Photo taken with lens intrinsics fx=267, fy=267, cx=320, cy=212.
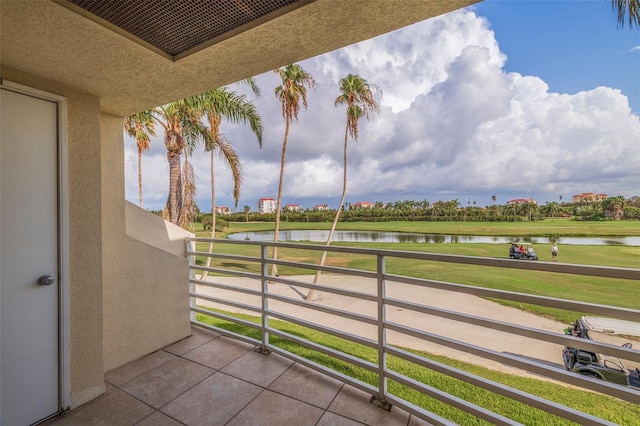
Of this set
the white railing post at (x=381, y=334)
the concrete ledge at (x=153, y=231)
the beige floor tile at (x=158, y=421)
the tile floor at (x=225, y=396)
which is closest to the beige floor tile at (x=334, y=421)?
the tile floor at (x=225, y=396)

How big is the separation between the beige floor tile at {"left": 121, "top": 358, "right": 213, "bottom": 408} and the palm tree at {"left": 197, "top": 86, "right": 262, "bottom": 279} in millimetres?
5430

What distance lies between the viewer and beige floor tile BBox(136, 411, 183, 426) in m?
1.85

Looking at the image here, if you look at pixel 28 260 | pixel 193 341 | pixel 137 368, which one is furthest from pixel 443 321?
pixel 28 260

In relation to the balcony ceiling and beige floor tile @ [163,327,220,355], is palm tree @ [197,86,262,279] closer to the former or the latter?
beige floor tile @ [163,327,220,355]

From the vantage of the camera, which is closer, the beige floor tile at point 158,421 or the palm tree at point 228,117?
the beige floor tile at point 158,421

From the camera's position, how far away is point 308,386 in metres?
2.19

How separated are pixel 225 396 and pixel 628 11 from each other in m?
5.46

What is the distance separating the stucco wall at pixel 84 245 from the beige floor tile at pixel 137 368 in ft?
0.67

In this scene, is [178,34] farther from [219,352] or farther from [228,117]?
[228,117]

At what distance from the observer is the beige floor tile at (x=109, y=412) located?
1.88m

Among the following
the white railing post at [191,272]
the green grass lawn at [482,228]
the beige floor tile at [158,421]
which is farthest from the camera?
the green grass lawn at [482,228]

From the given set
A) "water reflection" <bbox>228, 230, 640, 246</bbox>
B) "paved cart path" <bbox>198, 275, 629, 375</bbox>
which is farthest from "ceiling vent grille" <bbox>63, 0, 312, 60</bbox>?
"water reflection" <bbox>228, 230, 640, 246</bbox>

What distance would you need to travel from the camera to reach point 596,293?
16453mm

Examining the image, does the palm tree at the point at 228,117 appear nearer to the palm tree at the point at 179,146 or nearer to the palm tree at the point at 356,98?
the palm tree at the point at 179,146
